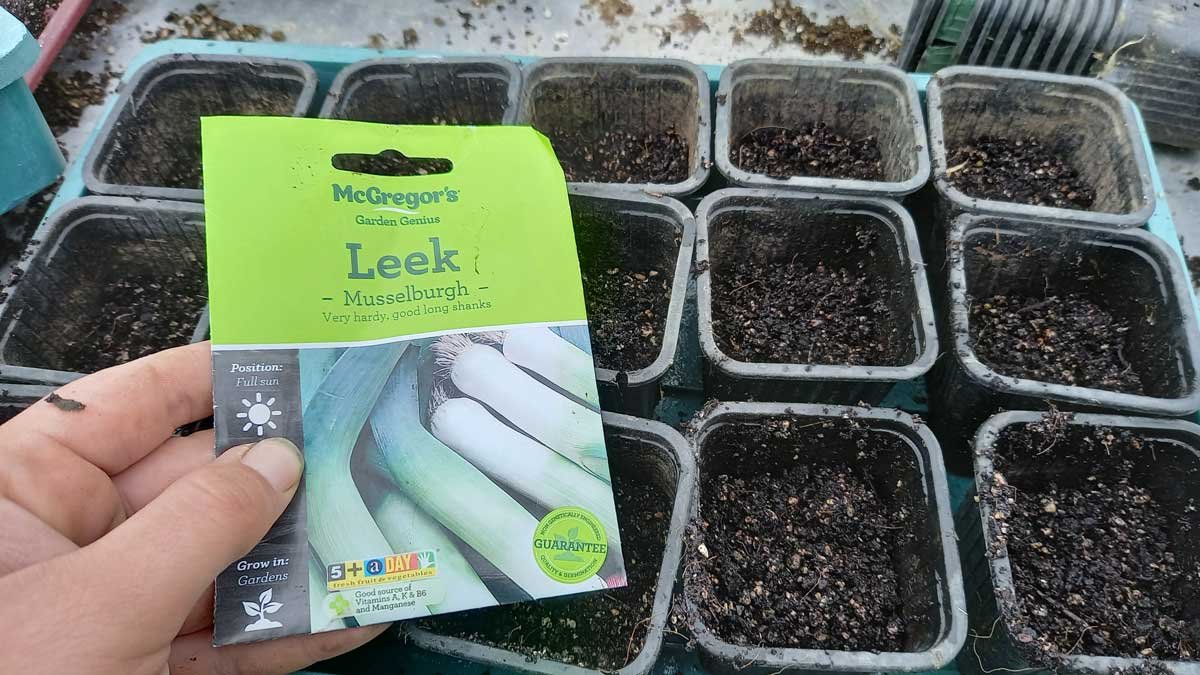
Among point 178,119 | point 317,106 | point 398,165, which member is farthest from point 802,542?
point 178,119

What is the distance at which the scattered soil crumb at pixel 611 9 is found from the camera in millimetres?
1998

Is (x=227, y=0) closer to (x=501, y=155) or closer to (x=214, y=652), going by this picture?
(x=501, y=155)

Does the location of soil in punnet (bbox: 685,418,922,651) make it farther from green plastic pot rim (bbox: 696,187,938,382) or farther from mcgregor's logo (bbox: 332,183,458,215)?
mcgregor's logo (bbox: 332,183,458,215)

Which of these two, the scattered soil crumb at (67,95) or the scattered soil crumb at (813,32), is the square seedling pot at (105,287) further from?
the scattered soil crumb at (813,32)

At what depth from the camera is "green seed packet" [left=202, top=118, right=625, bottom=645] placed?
80 centimetres

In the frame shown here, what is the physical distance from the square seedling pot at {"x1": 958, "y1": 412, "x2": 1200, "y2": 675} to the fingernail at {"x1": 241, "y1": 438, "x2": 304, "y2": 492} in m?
0.82

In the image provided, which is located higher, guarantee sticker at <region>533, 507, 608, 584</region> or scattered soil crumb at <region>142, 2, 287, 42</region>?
scattered soil crumb at <region>142, 2, 287, 42</region>

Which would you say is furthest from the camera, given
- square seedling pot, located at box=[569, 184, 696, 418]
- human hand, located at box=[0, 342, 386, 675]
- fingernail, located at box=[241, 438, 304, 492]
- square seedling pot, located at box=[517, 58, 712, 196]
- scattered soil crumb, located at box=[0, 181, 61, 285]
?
scattered soil crumb, located at box=[0, 181, 61, 285]

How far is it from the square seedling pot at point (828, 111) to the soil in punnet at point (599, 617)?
615 millimetres

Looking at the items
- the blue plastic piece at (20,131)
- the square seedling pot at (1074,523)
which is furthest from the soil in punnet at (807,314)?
the blue plastic piece at (20,131)

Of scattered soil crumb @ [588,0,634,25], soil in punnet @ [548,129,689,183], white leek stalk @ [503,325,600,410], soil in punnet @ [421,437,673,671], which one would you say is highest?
scattered soil crumb @ [588,0,634,25]

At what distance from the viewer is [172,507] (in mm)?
619

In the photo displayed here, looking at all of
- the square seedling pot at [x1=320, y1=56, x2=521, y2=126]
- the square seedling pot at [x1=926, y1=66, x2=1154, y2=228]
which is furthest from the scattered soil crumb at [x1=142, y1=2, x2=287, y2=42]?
the square seedling pot at [x1=926, y1=66, x2=1154, y2=228]

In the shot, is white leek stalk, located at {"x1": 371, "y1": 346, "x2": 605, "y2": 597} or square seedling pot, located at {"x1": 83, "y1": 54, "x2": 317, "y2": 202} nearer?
white leek stalk, located at {"x1": 371, "y1": 346, "x2": 605, "y2": 597}
